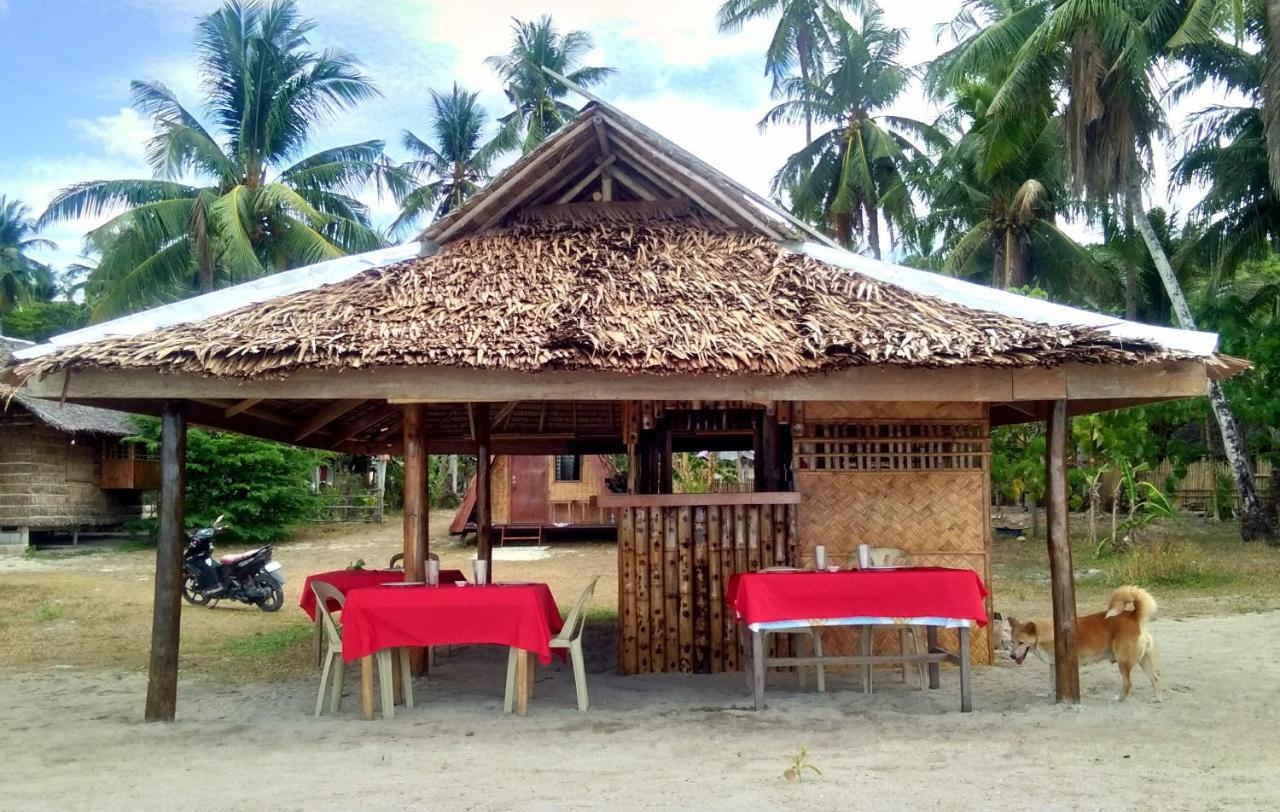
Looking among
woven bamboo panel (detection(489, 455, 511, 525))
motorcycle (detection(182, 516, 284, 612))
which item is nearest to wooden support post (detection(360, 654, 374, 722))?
motorcycle (detection(182, 516, 284, 612))

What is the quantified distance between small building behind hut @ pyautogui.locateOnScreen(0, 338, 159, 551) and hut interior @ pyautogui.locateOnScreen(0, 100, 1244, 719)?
14.1m

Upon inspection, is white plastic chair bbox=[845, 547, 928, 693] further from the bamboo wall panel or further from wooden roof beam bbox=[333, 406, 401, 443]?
the bamboo wall panel

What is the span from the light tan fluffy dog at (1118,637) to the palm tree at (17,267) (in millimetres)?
41556

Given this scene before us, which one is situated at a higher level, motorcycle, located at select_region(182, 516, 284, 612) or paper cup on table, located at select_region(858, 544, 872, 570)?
paper cup on table, located at select_region(858, 544, 872, 570)

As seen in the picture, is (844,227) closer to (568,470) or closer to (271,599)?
(568,470)

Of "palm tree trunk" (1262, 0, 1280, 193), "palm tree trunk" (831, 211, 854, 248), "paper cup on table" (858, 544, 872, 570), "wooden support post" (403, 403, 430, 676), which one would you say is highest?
"palm tree trunk" (831, 211, 854, 248)

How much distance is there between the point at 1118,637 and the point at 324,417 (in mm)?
6609

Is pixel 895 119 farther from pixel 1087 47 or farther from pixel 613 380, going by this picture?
pixel 613 380

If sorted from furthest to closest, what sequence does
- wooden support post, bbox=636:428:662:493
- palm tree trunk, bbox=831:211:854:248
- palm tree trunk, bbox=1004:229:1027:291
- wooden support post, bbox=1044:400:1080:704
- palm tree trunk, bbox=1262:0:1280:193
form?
palm tree trunk, bbox=831:211:854:248
palm tree trunk, bbox=1004:229:1027:291
palm tree trunk, bbox=1262:0:1280:193
wooden support post, bbox=636:428:662:493
wooden support post, bbox=1044:400:1080:704

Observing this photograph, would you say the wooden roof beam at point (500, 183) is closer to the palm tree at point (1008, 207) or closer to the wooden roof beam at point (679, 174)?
the wooden roof beam at point (679, 174)

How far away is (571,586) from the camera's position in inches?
585

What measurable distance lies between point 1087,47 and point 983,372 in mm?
13526

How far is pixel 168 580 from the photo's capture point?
249 inches

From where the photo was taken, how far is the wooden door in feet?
71.7
